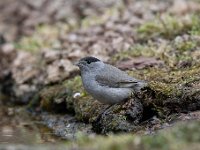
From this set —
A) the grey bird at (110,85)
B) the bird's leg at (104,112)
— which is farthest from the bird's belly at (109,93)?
the bird's leg at (104,112)

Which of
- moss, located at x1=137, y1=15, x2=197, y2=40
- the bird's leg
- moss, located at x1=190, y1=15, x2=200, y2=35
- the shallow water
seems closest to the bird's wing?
the bird's leg

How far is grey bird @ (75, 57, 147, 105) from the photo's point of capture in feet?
25.2

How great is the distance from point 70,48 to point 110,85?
385cm

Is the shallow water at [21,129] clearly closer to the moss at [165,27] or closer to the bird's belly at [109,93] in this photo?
the bird's belly at [109,93]

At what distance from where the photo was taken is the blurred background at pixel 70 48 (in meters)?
9.04

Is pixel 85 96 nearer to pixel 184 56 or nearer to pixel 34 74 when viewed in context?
pixel 184 56

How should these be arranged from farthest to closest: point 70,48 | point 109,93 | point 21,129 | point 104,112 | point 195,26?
point 70,48
point 195,26
point 21,129
point 104,112
point 109,93

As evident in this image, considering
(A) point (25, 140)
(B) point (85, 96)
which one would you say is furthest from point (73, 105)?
(A) point (25, 140)

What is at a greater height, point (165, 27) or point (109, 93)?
point (165, 27)

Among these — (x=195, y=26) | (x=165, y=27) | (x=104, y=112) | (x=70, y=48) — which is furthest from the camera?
(x=70, y=48)

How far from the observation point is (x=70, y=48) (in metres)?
11.5

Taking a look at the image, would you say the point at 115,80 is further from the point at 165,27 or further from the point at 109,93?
the point at 165,27

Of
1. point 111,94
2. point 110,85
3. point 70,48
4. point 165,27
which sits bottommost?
point 111,94

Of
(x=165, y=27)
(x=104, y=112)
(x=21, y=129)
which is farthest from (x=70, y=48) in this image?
(x=104, y=112)
